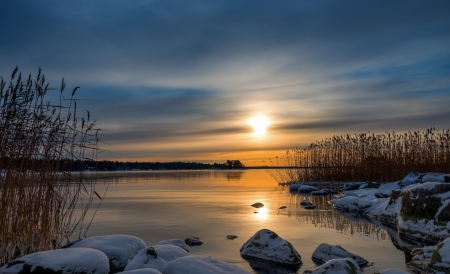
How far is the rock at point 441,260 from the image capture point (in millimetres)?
4332

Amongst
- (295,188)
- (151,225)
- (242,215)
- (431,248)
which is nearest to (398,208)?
(431,248)

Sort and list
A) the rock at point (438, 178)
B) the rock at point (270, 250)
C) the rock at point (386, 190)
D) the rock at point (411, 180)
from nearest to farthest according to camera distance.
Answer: the rock at point (270, 250), the rock at point (438, 178), the rock at point (386, 190), the rock at point (411, 180)

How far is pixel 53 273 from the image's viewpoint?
144 inches

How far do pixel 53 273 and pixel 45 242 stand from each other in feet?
5.20

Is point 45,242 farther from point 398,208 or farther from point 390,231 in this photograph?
point 398,208

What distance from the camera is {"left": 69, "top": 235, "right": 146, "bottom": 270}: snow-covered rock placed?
4852mm

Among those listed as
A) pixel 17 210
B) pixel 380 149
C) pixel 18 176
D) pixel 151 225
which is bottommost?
pixel 151 225

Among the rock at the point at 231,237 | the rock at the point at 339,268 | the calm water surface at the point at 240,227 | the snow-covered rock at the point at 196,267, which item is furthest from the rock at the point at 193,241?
the rock at the point at 339,268

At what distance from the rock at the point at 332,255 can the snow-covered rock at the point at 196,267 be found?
1836 millimetres

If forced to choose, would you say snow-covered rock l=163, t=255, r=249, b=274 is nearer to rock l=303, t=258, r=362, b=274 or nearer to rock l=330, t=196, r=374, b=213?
rock l=303, t=258, r=362, b=274

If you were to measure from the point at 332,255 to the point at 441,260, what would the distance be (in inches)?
57.1

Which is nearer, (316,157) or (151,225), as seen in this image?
(151,225)

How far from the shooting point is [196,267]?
13.0 feet

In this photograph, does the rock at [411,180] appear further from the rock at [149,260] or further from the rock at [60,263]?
the rock at [60,263]
